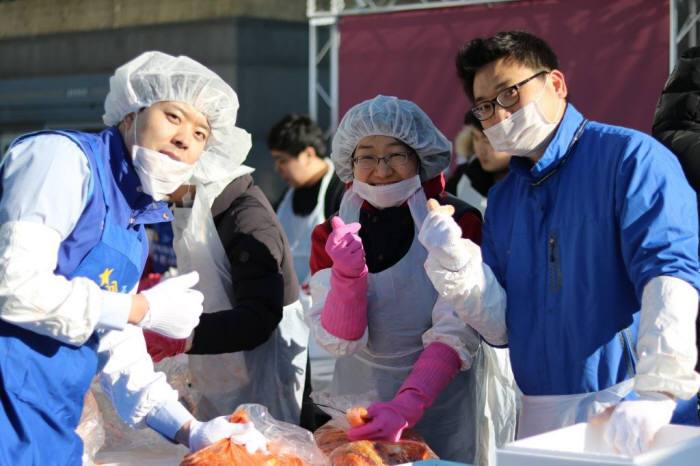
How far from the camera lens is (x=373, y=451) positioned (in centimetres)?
214

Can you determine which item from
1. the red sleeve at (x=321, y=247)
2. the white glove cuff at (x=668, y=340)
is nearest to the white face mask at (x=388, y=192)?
the red sleeve at (x=321, y=247)

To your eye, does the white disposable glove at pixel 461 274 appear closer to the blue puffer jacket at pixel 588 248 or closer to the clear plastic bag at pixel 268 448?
the blue puffer jacket at pixel 588 248

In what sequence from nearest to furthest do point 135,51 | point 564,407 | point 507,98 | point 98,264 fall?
point 98,264 → point 564,407 → point 507,98 → point 135,51

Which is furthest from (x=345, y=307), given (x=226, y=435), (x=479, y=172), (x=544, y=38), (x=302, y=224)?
(x=544, y=38)

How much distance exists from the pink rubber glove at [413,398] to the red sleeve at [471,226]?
13.8 inches

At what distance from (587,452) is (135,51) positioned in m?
9.82

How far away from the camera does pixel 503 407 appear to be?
8.91 ft

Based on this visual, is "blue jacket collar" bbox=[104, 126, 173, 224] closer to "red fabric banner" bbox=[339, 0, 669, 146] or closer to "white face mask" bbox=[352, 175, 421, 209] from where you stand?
"white face mask" bbox=[352, 175, 421, 209]

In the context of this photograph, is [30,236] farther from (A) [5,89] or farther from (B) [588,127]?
(A) [5,89]

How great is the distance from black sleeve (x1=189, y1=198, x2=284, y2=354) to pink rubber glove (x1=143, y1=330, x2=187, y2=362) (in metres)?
0.07

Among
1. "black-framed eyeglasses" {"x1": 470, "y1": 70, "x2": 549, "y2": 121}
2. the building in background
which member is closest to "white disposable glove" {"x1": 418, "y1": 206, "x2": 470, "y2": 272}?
"black-framed eyeglasses" {"x1": 470, "y1": 70, "x2": 549, "y2": 121}

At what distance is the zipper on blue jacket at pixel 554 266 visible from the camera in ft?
7.05

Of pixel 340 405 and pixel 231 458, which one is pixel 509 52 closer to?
pixel 340 405

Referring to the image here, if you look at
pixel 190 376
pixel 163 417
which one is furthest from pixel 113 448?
pixel 163 417
